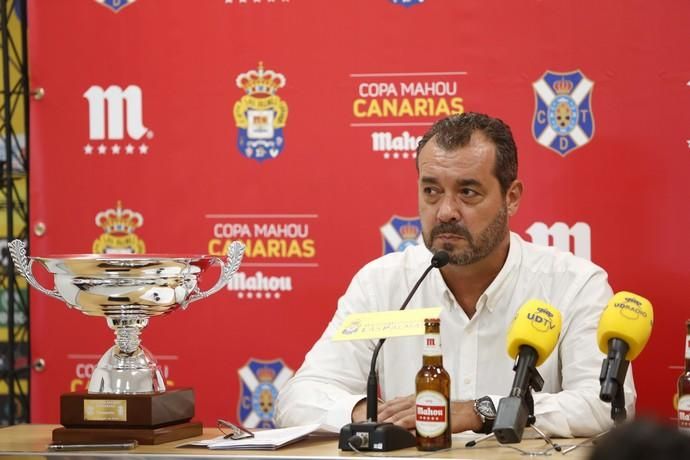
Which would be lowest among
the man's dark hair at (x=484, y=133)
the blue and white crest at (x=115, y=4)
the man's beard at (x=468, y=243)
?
the man's beard at (x=468, y=243)

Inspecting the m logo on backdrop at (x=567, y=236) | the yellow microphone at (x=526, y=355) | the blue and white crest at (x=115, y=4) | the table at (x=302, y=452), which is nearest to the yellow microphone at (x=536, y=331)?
the yellow microphone at (x=526, y=355)

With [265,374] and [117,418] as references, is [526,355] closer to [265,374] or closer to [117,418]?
[117,418]

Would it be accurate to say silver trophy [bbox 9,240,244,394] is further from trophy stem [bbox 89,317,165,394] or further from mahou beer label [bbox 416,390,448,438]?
mahou beer label [bbox 416,390,448,438]

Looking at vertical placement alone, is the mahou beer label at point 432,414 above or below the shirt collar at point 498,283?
below

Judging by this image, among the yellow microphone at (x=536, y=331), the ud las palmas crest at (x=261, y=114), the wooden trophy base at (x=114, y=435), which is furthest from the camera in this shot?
the ud las palmas crest at (x=261, y=114)

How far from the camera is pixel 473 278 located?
2.83 m

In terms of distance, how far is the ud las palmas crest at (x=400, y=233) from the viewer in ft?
11.3

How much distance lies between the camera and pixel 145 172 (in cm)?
362

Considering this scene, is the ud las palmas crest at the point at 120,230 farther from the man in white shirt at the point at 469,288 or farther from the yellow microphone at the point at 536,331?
the yellow microphone at the point at 536,331

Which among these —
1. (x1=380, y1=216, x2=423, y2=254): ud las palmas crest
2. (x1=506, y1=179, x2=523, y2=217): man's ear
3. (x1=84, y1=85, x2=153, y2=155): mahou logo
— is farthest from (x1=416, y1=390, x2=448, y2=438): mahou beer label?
(x1=84, y1=85, x2=153, y2=155): mahou logo

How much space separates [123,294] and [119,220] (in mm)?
1400

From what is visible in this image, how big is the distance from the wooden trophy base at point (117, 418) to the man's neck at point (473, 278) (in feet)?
3.07

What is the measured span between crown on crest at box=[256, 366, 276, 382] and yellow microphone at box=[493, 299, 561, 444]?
1722mm

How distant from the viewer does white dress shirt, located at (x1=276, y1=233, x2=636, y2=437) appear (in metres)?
2.55
